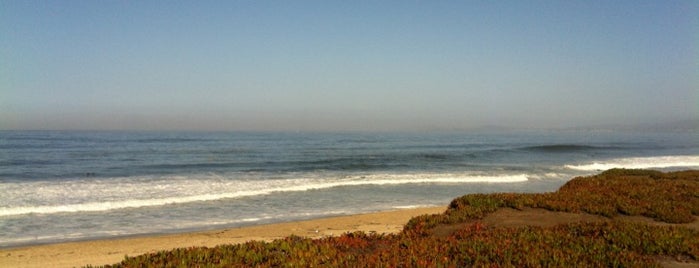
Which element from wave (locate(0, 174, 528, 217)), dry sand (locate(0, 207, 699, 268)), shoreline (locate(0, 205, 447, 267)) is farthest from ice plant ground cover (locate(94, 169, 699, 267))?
wave (locate(0, 174, 528, 217))

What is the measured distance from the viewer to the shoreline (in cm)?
1112

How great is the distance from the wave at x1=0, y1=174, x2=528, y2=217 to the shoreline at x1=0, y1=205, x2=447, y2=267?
7.14m

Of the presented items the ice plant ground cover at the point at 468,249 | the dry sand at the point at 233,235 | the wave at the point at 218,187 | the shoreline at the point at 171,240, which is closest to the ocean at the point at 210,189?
the wave at the point at 218,187

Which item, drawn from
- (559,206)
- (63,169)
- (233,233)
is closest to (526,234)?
(559,206)

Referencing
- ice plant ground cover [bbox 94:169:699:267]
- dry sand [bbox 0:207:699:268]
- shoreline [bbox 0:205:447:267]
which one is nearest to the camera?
ice plant ground cover [bbox 94:169:699:267]

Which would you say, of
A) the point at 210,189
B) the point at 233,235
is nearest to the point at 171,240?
the point at 233,235

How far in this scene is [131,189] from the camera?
24875mm

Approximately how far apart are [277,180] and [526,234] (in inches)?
935

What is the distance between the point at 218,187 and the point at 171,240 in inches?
519

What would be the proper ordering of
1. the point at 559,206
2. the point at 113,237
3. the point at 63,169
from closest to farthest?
the point at 559,206
the point at 113,237
the point at 63,169

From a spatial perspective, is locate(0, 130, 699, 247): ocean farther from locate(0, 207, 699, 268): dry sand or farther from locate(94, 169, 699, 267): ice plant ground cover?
locate(94, 169, 699, 267): ice plant ground cover

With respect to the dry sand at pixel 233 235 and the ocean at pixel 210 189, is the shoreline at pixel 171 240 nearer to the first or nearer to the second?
the dry sand at pixel 233 235

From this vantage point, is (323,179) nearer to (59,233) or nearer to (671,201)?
(59,233)

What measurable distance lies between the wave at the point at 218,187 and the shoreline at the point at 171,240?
714 centimetres
